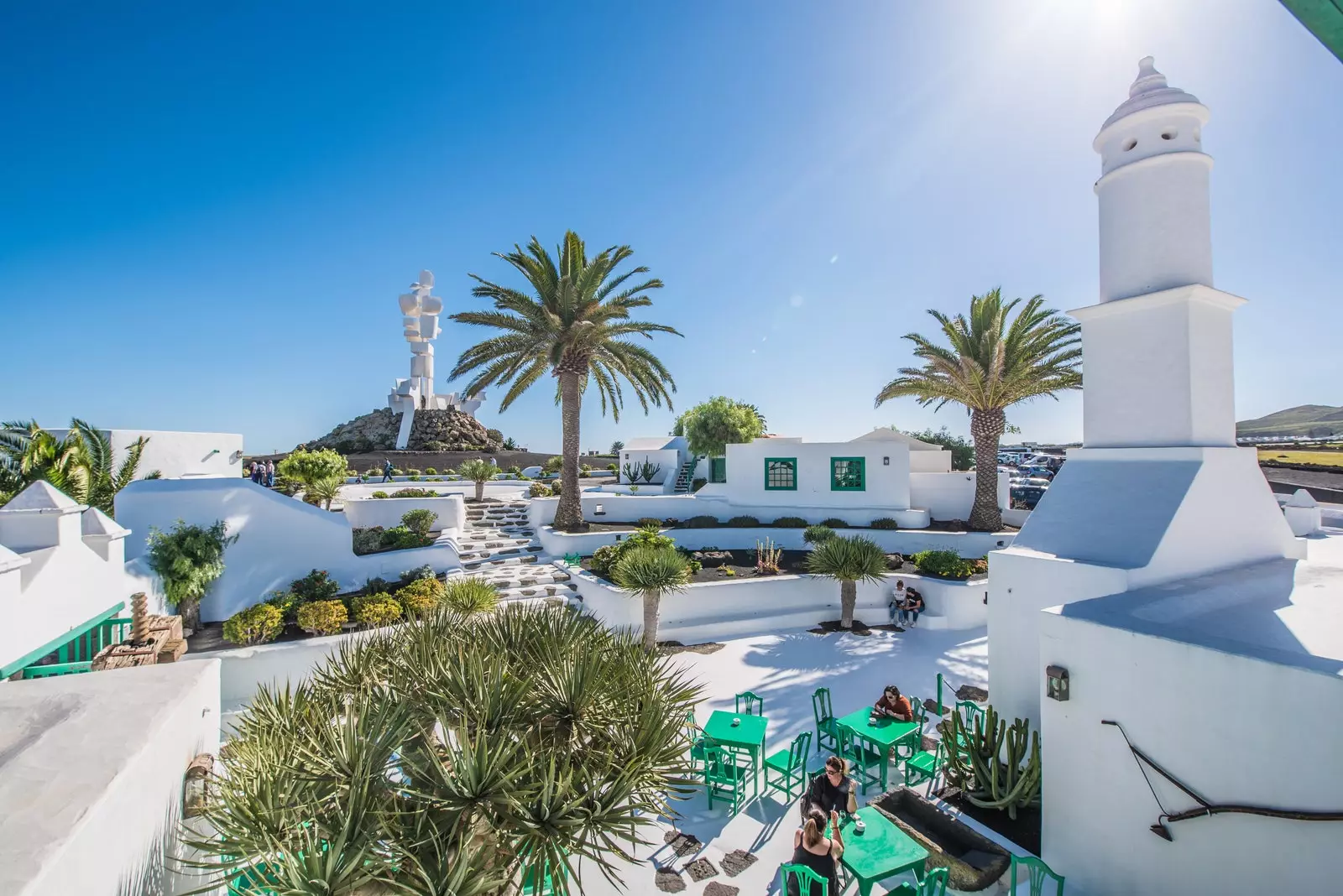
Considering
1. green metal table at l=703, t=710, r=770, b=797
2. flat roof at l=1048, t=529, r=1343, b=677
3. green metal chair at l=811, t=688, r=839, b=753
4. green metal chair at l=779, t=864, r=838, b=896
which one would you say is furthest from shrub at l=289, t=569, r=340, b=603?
flat roof at l=1048, t=529, r=1343, b=677

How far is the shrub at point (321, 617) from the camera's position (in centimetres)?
1033

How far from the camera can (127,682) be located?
441 centimetres

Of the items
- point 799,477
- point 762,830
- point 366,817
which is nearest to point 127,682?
point 366,817

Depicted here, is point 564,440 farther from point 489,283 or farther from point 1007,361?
point 1007,361

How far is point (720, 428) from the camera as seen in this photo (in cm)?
2398

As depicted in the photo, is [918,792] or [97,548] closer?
[918,792]

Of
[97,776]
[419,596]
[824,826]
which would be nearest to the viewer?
[97,776]

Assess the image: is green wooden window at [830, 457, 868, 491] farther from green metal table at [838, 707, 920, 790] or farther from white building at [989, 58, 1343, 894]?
green metal table at [838, 707, 920, 790]

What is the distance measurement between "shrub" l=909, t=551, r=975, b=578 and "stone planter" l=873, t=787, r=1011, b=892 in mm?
8292

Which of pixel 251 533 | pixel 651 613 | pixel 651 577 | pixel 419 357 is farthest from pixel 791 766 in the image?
pixel 419 357

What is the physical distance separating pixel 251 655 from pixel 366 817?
26.9 ft

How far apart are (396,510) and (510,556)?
15.3ft

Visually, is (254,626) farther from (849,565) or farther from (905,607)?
(905,607)

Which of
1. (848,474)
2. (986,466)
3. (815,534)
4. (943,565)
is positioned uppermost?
(986,466)
